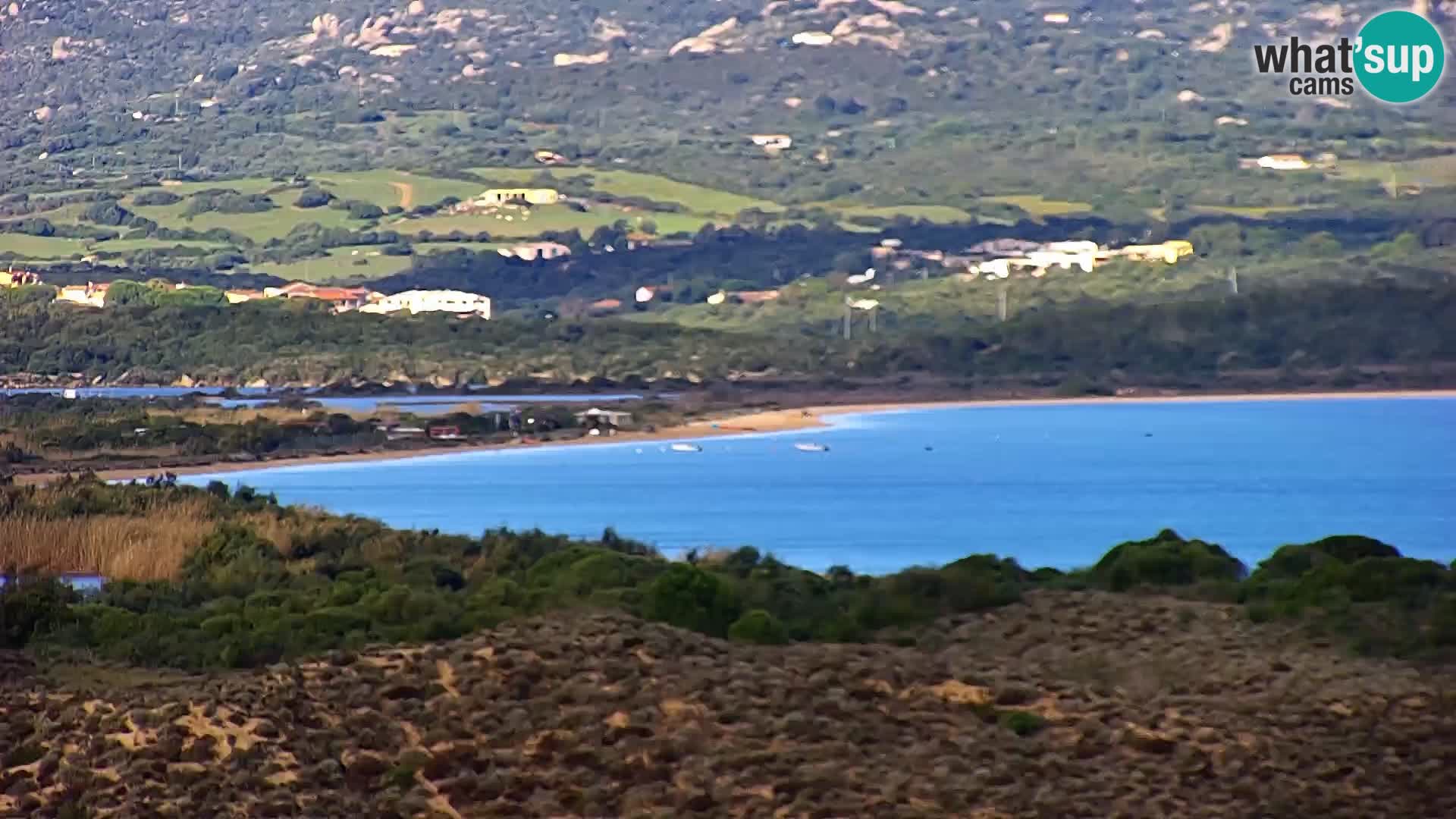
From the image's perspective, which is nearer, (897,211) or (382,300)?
(382,300)

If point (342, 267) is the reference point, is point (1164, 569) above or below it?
below

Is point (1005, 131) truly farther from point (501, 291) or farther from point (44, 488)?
point (44, 488)

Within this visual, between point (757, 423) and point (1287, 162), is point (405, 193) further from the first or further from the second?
point (757, 423)

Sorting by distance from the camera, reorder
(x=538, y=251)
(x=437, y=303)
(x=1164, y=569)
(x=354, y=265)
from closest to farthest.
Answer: (x=1164, y=569) < (x=437, y=303) < (x=354, y=265) < (x=538, y=251)

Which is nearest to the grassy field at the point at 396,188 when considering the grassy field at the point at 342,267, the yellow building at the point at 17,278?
the grassy field at the point at 342,267

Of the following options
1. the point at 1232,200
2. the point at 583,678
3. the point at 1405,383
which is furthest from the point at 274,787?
Result: the point at 1232,200

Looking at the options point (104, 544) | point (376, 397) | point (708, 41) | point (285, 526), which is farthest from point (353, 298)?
point (708, 41)

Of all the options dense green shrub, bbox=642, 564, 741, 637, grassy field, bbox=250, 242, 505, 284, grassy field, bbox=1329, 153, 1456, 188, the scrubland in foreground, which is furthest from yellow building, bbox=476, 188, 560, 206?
dense green shrub, bbox=642, 564, 741, 637

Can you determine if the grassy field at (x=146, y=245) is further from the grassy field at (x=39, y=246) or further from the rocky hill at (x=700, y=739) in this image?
the rocky hill at (x=700, y=739)
